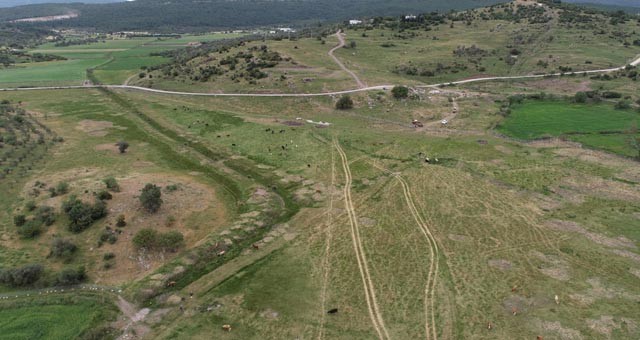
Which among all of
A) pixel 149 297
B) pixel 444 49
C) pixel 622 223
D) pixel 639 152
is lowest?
pixel 149 297

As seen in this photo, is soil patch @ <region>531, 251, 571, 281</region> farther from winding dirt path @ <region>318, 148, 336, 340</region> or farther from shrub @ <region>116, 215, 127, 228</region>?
shrub @ <region>116, 215, 127, 228</region>

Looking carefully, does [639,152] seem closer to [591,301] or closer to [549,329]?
[591,301]

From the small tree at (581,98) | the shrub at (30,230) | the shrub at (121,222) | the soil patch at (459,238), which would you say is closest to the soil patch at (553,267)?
the soil patch at (459,238)

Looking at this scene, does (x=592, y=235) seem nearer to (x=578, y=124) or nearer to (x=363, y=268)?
(x=363, y=268)

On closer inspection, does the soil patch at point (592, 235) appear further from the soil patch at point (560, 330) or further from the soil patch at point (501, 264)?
the soil patch at point (560, 330)

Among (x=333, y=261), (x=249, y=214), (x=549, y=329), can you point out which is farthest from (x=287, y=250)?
(x=549, y=329)

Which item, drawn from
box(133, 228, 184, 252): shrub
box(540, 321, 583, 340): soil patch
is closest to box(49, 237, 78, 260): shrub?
box(133, 228, 184, 252): shrub
